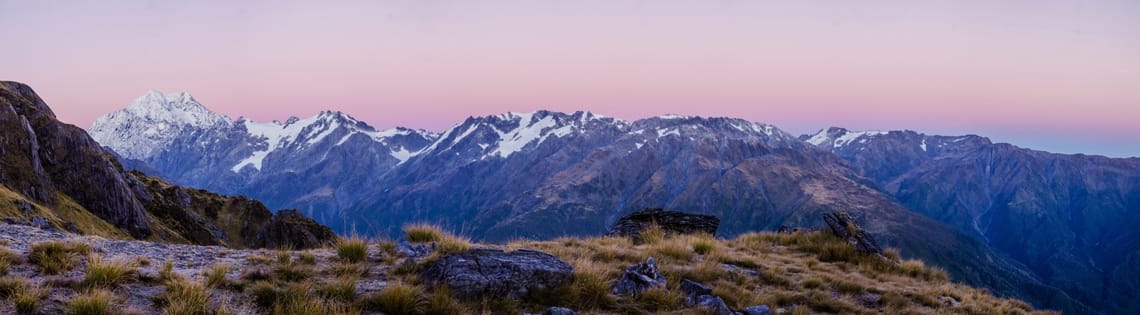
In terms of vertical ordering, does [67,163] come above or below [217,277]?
above

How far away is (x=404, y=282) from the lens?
410 inches

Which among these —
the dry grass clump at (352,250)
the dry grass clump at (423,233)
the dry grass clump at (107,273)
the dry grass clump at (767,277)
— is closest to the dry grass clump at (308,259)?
the dry grass clump at (352,250)

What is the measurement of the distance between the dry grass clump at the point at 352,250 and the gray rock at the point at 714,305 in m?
7.52

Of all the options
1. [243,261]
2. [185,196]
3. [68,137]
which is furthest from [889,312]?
[185,196]

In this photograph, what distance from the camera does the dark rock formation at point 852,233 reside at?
1914cm

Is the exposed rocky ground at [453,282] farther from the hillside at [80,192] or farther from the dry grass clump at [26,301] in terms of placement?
the hillside at [80,192]

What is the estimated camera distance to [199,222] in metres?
110

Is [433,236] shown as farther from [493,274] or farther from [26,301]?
[26,301]

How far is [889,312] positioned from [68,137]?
116651mm

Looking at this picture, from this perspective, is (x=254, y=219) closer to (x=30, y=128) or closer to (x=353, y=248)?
(x=30, y=128)

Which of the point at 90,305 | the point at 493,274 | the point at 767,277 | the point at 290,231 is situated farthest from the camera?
the point at 290,231

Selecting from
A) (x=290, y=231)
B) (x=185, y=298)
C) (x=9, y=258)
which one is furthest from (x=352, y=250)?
(x=290, y=231)

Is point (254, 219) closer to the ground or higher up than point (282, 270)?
closer to the ground

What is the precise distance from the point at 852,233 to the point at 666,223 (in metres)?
7.48
